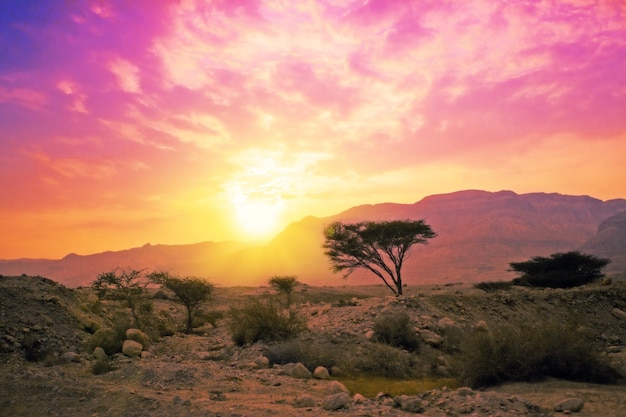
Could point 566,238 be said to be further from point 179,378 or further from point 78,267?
point 78,267

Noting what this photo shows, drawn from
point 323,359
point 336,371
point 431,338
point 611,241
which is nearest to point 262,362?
point 323,359

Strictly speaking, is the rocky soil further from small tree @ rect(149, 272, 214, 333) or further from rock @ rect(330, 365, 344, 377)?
Result: small tree @ rect(149, 272, 214, 333)

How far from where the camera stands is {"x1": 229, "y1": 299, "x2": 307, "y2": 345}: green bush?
44.4ft

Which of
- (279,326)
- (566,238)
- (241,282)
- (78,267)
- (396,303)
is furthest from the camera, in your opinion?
(78,267)

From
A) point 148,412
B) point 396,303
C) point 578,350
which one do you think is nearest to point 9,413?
point 148,412

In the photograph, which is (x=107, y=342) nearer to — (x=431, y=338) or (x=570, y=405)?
(x=431, y=338)

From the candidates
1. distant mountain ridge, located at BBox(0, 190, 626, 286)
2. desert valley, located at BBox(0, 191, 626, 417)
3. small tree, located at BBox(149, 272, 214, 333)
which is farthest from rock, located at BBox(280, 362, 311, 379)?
distant mountain ridge, located at BBox(0, 190, 626, 286)

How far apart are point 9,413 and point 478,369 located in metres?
8.52

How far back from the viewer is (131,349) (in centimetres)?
1238

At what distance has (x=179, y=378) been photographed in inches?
365

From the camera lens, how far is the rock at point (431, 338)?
13406mm

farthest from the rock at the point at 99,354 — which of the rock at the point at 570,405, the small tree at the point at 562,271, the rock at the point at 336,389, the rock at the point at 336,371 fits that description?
the small tree at the point at 562,271

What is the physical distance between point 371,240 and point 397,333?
14296mm

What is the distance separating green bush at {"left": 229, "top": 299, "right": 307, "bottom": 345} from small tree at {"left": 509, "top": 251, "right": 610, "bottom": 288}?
22664mm
